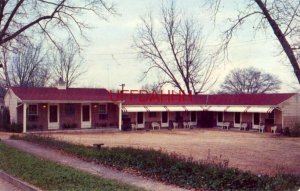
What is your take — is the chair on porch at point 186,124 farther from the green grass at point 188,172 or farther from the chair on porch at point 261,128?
the green grass at point 188,172

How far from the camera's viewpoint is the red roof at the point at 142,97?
39.9m

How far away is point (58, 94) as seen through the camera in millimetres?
41125

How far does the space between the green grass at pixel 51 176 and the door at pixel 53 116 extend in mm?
21951

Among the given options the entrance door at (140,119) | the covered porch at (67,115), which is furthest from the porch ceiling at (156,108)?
the covered porch at (67,115)

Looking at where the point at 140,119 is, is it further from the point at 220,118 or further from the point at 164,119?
the point at 220,118

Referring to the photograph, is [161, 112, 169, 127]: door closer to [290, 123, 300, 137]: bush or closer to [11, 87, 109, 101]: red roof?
[11, 87, 109, 101]: red roof

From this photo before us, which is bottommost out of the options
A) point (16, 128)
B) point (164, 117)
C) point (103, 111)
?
point (16, 128)

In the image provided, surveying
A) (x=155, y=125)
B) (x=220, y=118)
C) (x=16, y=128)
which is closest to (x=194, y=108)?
(x=220, y=118)

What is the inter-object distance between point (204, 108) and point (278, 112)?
9532 mm

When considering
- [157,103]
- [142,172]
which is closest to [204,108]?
[157,103]

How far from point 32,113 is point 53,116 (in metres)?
1.94

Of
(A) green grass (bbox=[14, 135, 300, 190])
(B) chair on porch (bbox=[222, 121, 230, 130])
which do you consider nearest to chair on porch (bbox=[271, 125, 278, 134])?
(B) chair on porch (bbox=[222, 121, 230, 130])

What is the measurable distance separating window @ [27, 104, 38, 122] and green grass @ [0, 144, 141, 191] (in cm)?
2144

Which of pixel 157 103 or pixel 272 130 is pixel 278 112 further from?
pixel 157 103
